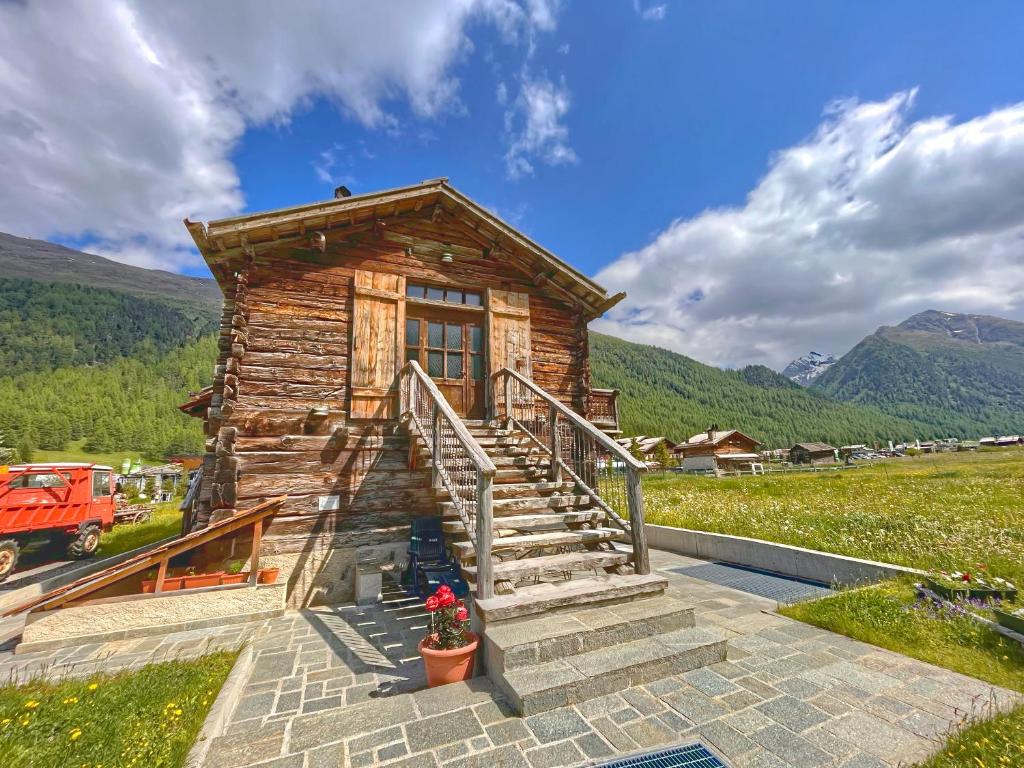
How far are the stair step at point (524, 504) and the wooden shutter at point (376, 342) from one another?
2.72 meters

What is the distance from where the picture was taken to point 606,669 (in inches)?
140

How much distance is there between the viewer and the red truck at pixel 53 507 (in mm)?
11523

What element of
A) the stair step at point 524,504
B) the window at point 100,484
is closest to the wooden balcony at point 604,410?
the stair step at point 524,504

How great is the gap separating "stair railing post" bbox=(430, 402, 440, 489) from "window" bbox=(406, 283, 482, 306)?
118 inches

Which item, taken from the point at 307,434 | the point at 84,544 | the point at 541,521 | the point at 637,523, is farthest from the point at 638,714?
the point at 84,544

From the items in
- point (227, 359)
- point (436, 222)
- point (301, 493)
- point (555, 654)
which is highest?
point (436, 222)

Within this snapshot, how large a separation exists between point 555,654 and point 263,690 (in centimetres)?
276

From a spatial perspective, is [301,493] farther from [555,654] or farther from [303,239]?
[555,654]

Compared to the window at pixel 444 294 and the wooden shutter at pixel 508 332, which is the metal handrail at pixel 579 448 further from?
the window at pixel 444 294

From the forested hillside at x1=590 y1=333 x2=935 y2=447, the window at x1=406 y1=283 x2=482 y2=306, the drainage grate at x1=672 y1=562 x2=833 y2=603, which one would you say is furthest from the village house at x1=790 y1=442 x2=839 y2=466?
the window at x1=406 y1=283 x2=482 y2=306

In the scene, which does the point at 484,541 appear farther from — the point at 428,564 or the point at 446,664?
the point at 428,564

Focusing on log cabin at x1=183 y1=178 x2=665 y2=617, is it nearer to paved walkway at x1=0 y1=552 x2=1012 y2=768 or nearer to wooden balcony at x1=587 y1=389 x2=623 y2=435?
wooden balcony at x1=587 y1=389 x2=623 y2=435

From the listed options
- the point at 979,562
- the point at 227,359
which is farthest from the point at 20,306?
the point at 979,562

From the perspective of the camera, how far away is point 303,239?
25.5 feet
